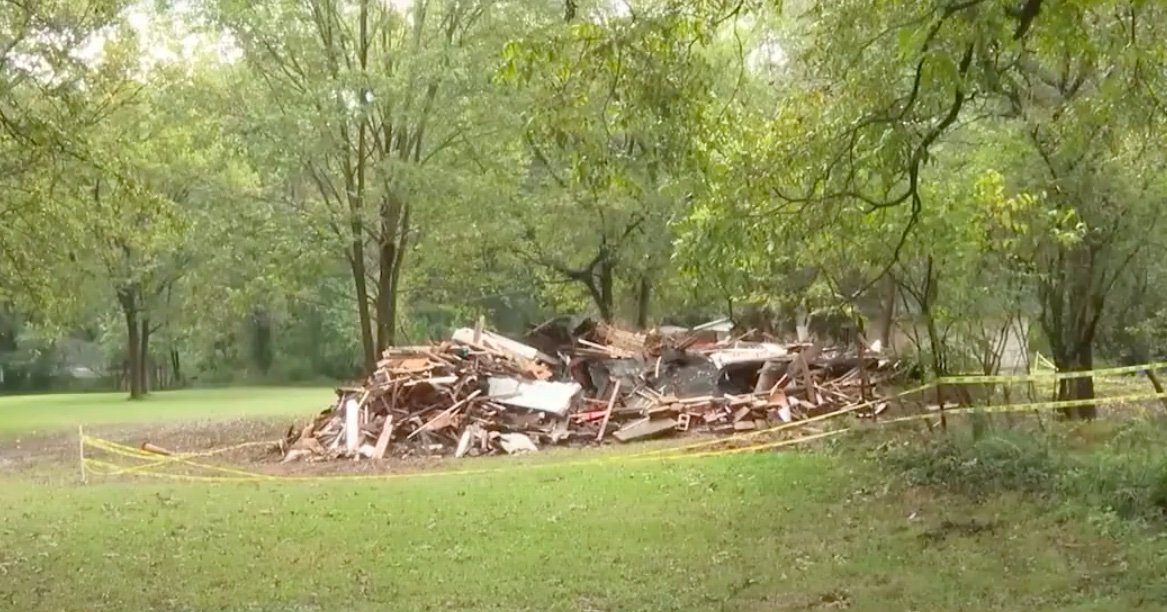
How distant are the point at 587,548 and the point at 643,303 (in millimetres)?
22893

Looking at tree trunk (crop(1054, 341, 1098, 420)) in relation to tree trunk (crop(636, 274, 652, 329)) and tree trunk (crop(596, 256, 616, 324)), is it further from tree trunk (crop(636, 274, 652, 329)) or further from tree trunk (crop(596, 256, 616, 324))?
tree trunk (crop(636, 274, 652, 329))

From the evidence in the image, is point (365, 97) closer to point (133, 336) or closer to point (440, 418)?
point (440, 418)

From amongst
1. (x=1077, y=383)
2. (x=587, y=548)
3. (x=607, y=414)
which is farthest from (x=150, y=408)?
(x=587, y=548)

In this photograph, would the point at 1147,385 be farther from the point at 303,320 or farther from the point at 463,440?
the point at 303,320

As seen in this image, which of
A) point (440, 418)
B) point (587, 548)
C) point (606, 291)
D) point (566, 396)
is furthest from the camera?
point (606, 291)

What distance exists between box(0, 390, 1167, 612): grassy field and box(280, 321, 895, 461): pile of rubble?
4227mm

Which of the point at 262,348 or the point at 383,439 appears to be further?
the point at 262,348

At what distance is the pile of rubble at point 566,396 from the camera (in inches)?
695

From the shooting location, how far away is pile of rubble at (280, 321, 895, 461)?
1766cm

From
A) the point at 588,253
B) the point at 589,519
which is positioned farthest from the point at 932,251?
the point at 588,253

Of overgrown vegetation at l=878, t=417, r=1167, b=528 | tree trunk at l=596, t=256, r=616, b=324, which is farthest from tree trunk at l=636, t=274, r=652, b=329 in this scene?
overgrown vegetation at l=878, t=417, r=1167, b=528

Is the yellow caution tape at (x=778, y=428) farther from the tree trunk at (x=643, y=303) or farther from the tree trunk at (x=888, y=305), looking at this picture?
the tree trunk at (x=643, y=303)

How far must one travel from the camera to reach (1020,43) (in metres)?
6.55

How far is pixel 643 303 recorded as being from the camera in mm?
31719
